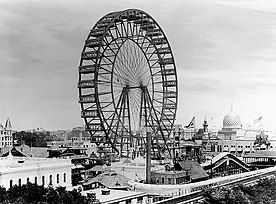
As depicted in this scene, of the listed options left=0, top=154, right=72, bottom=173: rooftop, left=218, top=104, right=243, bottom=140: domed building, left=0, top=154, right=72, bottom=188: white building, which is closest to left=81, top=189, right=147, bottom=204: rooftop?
left=0, top=154, right=72, bottom=188: white building

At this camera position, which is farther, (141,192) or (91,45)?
(91,45)

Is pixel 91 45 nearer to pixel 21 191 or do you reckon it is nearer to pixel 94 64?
pixel 94 64

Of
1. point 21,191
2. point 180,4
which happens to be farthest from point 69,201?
point 180,4

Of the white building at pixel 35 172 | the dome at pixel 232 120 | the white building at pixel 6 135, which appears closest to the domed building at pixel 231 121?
the dome at pixel 232 120

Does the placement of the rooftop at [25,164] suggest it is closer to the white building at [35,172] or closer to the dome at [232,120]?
the white building at [35,172]

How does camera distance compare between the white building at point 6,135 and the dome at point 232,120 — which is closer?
the white building at point 6,135

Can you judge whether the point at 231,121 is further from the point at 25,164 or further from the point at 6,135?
the point at 25,164

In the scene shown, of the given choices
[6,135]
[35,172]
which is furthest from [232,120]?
[35,172]
